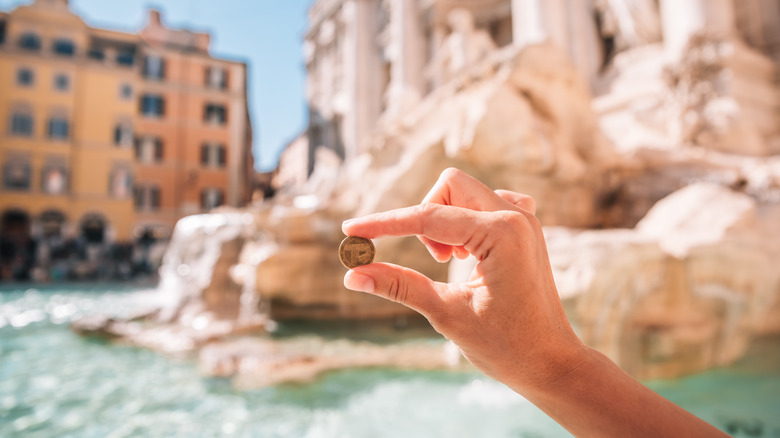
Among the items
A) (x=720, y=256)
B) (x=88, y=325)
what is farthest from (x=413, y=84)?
(x=720, y=256)

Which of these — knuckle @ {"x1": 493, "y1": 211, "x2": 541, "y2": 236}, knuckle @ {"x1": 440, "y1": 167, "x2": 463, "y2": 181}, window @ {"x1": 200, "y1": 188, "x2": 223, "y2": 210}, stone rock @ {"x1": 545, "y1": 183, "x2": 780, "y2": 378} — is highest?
window @ {"x1": 200, "y1": 188, "x2": 223, "y2": 210}

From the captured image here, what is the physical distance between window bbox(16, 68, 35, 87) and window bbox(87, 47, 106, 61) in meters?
2.59

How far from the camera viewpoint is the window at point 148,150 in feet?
75.5

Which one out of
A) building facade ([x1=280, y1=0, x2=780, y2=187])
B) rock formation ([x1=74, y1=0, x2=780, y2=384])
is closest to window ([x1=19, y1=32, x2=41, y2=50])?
building facade ([x1=280, y1=0, x2=780, y2=187])

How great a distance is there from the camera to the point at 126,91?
2245 cm

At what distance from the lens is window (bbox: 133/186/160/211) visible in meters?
22.6

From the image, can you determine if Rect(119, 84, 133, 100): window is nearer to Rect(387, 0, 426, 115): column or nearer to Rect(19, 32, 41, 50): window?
Rect(19, 32, 41, 50): window

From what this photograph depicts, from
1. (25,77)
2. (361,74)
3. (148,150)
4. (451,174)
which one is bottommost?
(451,174)

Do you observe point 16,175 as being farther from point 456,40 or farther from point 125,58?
point 456,40

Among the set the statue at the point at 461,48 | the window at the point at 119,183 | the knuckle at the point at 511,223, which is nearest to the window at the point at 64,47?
the window at the point at 119,183

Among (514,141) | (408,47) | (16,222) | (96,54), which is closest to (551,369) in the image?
(514,141)

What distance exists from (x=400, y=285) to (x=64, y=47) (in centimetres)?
2744

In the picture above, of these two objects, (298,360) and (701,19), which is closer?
(298,360)

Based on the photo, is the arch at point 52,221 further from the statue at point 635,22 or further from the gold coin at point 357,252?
the gold coin at point 357,252
